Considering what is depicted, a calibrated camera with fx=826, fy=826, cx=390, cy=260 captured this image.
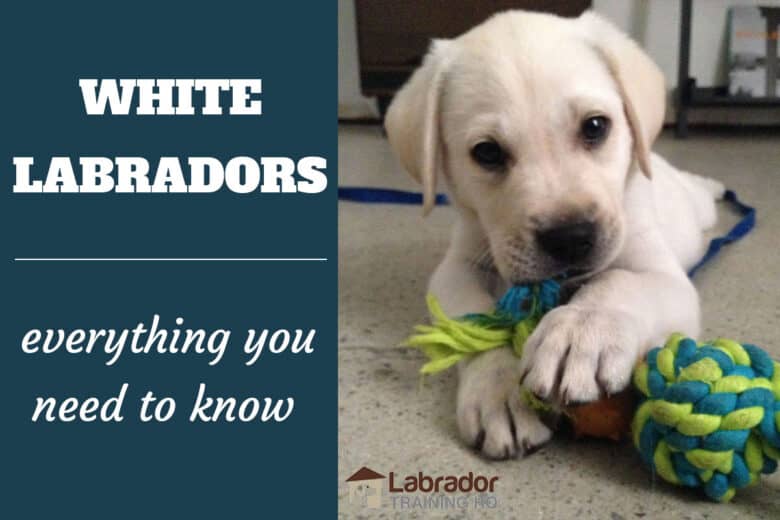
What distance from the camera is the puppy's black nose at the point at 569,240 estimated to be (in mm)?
1420

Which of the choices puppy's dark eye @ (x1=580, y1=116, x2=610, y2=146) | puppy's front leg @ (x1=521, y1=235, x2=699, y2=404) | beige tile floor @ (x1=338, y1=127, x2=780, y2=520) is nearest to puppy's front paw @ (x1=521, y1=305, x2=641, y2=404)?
puppy's front leg @ (x1=521, y1=235, x2=699, y2=404)

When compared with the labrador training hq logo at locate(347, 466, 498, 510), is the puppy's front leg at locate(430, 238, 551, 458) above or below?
above

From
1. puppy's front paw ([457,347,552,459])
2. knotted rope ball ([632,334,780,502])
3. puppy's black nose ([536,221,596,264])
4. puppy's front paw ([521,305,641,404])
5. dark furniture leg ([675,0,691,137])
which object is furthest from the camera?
dark furniture leg ([675,0,691,137])

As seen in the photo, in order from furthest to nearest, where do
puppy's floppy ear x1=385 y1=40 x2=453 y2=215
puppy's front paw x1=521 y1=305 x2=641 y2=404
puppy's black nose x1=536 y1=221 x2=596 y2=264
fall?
puppy's floppy ear x1=385 y1=40 x2=453 y2=215
puppy's black nose x1=536 y1=221 x2=596 y2=264
puppy's front paw x1=521 y1=305 x2=641 y2=404

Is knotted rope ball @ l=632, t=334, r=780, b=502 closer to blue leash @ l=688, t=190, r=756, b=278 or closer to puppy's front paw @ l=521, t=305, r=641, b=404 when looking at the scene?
puppy's front paw @ l=521, t=305, r=641, b=404

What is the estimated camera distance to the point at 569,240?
143 centimetres

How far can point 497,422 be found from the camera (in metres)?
1.28

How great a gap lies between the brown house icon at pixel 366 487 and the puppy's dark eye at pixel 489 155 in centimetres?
64

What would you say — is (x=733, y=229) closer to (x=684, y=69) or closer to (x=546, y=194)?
(x=546, y=194)

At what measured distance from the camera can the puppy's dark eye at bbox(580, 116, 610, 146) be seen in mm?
1553

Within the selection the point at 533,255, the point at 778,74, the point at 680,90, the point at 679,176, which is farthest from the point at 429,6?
the point at 533,255

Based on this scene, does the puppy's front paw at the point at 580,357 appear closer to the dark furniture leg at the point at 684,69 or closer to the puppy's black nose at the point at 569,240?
the puppy's black nose at the point at 569,240

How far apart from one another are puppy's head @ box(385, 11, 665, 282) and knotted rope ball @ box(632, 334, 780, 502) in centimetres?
36

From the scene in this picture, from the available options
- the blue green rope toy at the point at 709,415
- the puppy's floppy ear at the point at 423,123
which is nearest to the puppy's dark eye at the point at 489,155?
the puppy's floppy ear at the point at 423,123
